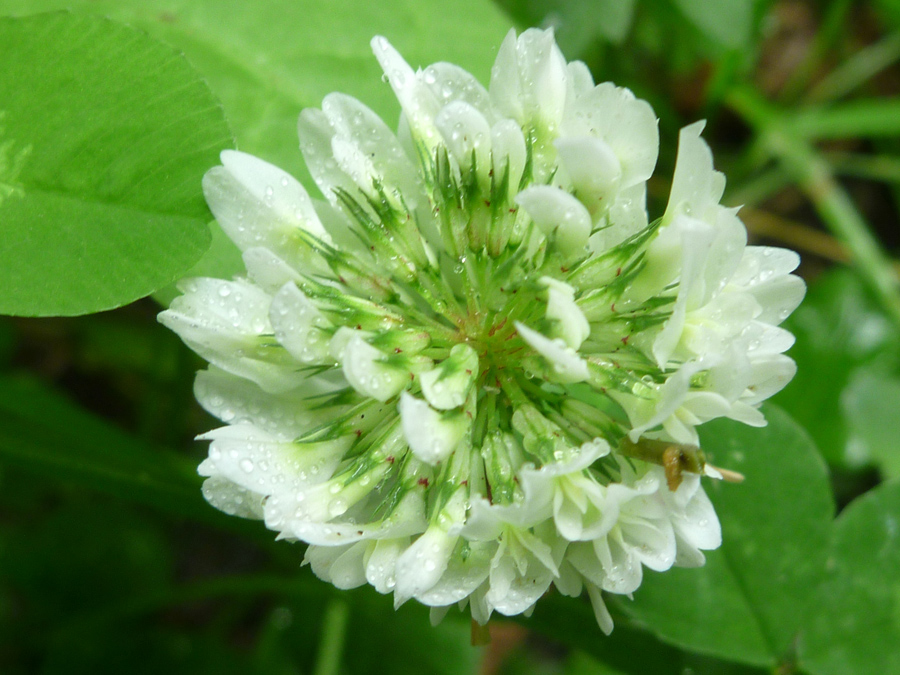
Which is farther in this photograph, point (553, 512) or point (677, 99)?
point (677, 99)

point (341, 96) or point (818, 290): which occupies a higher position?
point (341, 96)

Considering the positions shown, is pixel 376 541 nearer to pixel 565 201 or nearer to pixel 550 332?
pixel 550 332

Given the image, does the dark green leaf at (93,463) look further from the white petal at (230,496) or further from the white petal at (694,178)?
the white petal at (694,178)

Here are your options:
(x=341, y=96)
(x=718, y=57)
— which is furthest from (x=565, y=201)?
(x=718, y=57)

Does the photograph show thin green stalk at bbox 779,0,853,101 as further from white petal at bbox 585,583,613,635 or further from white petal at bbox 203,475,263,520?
white petal at bbox 203,475,263,520

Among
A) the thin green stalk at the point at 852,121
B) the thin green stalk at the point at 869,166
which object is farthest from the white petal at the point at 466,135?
the thin green stalk at the point at 869,166

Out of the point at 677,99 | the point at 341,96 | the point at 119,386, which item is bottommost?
the point at 119,386
